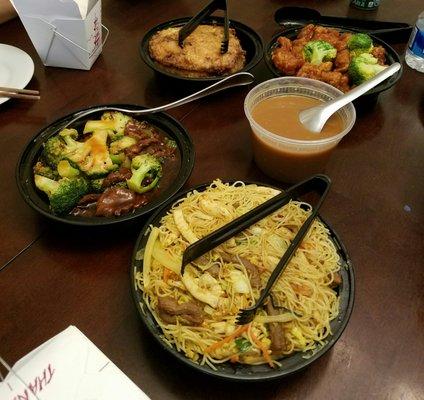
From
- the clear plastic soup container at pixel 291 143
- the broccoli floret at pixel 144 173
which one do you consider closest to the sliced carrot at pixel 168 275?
the broccoli floret at pixel 144 173

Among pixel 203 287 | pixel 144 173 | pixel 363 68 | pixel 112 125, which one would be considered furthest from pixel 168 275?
pixel 363 68

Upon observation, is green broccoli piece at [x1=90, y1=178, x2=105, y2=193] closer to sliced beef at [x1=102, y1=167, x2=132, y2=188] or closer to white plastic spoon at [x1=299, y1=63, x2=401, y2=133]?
sliced beef at [x1=102, y1=167, x2=132, y2=188]

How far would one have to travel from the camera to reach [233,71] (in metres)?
2.10

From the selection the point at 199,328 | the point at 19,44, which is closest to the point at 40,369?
the point at 199,328

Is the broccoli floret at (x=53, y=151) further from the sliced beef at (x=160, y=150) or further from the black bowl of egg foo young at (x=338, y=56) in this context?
the black bowl of egg foo young at (x=338, y=56)

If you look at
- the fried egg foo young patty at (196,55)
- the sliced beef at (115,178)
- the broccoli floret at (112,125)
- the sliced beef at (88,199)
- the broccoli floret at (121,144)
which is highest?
the fried egg foo young patty at (196,55)

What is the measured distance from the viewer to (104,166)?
63.0 inches

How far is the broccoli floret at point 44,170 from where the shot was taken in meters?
1.56

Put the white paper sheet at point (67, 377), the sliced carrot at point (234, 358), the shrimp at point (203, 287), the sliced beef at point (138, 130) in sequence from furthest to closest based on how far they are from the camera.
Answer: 1. the sliced beef at point (138, 130)
2. the shrimp at point (203, 287)
3. the sliced carrot at point (234, 358)
4. the white paper sheet at point (67, 377)

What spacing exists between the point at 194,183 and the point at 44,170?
0.60 meters

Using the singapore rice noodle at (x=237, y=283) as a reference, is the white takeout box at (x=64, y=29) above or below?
above

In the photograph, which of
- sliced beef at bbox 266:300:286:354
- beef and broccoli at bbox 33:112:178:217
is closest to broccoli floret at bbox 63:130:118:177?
beef and broccoli at bbox 33:112:178:217

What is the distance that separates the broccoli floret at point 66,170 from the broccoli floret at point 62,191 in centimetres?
4

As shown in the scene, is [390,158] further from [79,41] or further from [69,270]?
[79,41]
